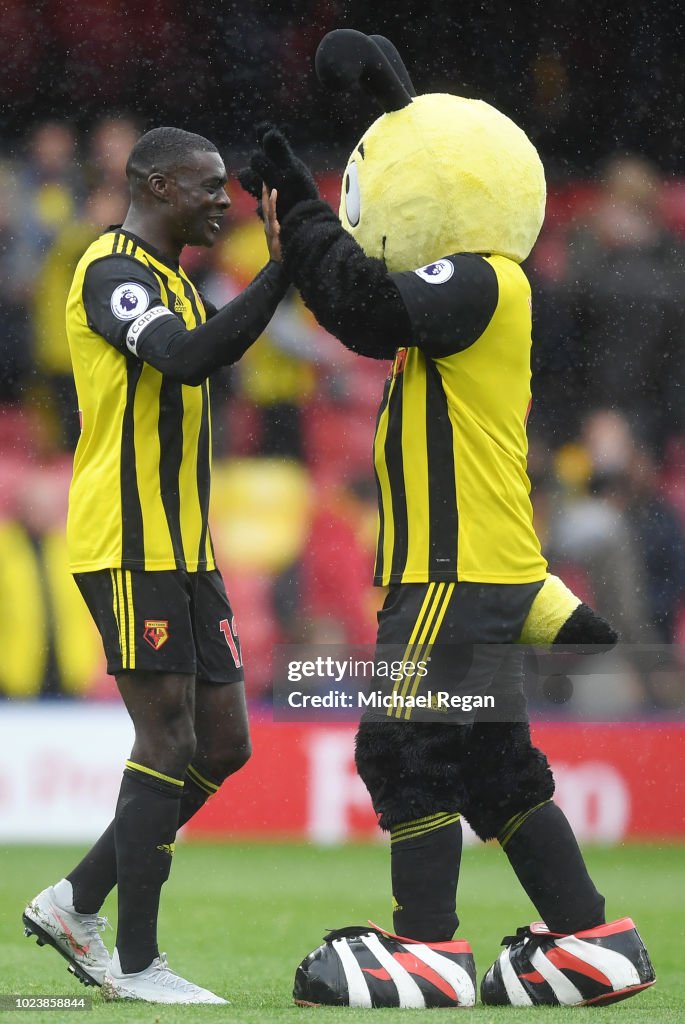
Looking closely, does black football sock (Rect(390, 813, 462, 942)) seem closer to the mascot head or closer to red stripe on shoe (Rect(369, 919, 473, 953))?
red stripe on shoe (Rect(369, 919, 473, 953))

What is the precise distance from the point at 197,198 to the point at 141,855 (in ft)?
3.73

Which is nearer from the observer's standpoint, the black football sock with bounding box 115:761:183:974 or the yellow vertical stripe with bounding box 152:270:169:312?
the black football sock with bounding box 115:761:183:974

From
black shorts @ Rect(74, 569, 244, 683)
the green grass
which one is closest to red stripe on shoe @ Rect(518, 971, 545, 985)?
the green grass

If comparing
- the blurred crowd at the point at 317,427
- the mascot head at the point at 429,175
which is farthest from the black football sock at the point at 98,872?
the blurred crowd at the point at 317,427

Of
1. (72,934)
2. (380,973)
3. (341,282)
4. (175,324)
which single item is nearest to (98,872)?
(72,934)

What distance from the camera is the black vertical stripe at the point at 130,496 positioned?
8.68 ft

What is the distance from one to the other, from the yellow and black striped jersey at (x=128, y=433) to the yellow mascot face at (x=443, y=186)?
384 millimetres

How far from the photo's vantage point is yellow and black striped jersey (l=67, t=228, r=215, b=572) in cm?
264

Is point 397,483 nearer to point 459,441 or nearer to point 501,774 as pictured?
point 459,441

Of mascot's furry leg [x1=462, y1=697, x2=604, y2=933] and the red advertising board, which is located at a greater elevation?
the red advertising board

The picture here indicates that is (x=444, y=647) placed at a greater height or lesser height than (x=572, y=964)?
greater

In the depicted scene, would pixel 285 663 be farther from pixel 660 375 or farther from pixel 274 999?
pixel 660 375

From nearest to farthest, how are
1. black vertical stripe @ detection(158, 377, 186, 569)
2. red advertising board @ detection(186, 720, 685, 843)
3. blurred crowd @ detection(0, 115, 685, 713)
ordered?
black vertical stripe @ detection(158, 377, 186, 569)
red advertising board @ detection(186, 720, 685, 843)
blurred crowd @ detection(0, 115, 685, 713)

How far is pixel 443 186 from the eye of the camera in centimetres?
263
